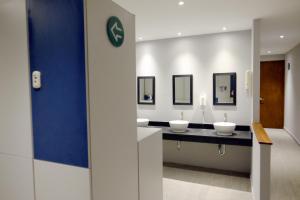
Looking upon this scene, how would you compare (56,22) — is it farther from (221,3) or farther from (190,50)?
(190,50)

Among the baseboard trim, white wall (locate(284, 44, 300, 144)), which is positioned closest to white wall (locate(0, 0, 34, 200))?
white wall (locate(284, 44, 300, 144))

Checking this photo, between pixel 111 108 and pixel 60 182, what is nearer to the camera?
pixel 60 182

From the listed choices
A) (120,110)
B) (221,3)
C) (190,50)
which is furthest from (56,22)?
(190,50)

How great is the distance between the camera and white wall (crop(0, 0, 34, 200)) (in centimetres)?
148

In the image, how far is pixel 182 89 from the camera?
4.21m

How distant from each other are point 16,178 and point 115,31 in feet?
4.29

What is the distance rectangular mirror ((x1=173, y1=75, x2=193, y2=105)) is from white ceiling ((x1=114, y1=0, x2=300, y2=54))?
0.83 meters

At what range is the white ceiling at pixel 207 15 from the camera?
8.48 feet

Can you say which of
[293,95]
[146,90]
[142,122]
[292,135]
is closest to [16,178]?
[142,122]

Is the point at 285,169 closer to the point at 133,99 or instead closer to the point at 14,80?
the point at 133,99

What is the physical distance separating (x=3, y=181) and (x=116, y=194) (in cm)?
90

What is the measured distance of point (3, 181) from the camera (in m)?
1.65

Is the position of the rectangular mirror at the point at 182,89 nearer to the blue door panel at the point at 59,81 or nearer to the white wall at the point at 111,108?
the white wall at the point at 111,108

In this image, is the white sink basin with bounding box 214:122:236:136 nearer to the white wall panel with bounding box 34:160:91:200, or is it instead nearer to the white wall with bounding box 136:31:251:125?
the white wall with bounding box 136:31:251:125
